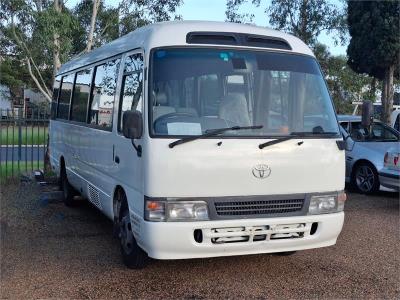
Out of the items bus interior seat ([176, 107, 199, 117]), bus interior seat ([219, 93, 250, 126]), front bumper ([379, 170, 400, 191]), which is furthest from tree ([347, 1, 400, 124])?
bus interior seat ([176, 107, 199, 117])

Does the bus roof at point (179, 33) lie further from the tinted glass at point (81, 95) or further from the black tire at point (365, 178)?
the black tire at point (365, 178)

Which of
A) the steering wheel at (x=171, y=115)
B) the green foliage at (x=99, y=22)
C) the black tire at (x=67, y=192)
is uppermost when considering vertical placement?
the green foliage at (x=99, y=22)

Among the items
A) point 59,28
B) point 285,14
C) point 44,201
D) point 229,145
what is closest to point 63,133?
point 44,201

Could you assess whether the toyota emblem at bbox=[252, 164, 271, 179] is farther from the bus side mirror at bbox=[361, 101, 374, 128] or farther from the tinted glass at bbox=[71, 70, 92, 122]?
the tinted glass at bbox=[71, 70, 92, 122]

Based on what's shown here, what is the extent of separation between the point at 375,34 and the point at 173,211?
38.8ft

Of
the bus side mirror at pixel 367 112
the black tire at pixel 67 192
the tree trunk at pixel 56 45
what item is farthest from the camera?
the tree trunk at pixel 56 45

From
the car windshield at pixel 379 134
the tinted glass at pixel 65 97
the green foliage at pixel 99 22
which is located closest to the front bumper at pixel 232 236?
the tinted glass at pixel 65 97

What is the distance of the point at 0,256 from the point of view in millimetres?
5941

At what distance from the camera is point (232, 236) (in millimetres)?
4762

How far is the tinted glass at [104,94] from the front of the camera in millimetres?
6117

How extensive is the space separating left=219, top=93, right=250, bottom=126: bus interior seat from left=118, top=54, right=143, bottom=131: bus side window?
803mm

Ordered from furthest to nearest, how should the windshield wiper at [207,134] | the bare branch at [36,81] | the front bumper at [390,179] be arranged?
the bare branch at [36,81] → the front bumper at [390,179] → the windshield wiper at [207,134]

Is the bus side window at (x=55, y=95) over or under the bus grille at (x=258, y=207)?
over

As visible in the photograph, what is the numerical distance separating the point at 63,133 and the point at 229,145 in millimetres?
5079
